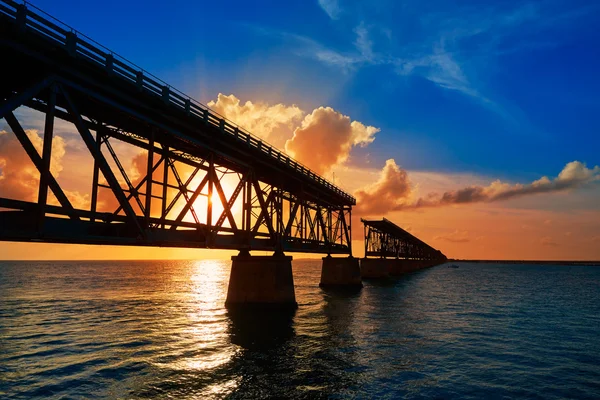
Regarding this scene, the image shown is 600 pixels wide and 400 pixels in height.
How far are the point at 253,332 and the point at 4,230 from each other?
54.4 feet

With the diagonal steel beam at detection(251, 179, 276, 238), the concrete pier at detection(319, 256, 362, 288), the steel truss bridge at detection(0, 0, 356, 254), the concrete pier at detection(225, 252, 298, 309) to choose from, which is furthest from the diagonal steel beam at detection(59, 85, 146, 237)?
the concrete pier at detection(319, 256, 362, 288)

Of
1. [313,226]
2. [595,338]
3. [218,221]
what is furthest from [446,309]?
[218,221]

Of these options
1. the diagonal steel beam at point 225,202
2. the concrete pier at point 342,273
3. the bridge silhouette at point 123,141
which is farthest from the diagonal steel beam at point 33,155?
the concrete pier at point 342,273

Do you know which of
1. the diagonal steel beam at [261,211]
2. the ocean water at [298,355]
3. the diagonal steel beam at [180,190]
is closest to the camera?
the ocean water at [298,355]

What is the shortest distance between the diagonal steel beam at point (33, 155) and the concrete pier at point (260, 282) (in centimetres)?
1985

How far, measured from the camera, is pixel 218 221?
1068 inches

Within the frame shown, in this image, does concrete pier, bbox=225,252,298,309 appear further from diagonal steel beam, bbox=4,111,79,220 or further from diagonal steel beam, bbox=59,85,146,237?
diagonal steel beam, bbox=4,111,79,220

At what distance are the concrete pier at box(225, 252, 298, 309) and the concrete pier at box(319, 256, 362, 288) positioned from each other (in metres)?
31.4

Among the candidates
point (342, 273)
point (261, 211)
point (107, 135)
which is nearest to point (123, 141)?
point (107, 135)

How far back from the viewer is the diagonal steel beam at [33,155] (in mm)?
13992

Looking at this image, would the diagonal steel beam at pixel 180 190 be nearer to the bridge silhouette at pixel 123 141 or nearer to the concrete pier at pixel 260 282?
the bridge silhouette at pixel 123 141

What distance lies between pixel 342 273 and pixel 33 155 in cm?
5690

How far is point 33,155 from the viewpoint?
47.7 feet

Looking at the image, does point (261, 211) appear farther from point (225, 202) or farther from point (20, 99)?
point (20, 99)
